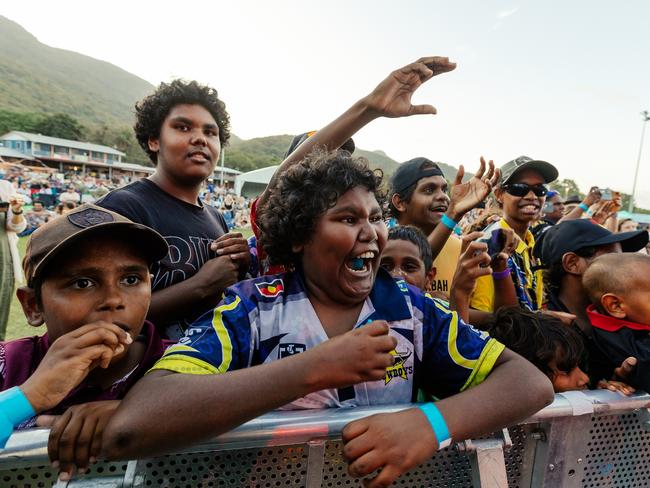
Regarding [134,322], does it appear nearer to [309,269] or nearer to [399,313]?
[309,269]

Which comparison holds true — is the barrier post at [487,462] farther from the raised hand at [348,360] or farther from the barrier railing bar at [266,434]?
the raised hand at [348,360]

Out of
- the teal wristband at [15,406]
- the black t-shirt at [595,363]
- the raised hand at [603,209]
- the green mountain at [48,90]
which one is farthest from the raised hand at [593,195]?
the green mountain at [48,90]

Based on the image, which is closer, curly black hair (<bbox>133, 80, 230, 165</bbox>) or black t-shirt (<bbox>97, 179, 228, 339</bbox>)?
black t-shirt (<bbox>97, 179, 228, 339</bbox>)

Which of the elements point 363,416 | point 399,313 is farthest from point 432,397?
point 363,416

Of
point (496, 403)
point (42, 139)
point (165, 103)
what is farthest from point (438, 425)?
point (42, 139)

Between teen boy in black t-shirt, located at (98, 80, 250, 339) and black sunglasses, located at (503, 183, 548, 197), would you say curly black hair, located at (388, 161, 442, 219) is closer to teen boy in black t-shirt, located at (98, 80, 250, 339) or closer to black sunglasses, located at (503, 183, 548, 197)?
black sunglasses, located at (503, 183, 548, 197)

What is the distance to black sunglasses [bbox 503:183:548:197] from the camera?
343cm

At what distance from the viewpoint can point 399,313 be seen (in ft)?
4.94

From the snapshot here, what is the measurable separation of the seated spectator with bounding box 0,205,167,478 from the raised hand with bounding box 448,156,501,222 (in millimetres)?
2116

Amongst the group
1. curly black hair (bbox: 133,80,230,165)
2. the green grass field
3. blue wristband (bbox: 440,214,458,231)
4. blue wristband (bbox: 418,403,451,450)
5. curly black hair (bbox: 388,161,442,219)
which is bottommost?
the green grass field

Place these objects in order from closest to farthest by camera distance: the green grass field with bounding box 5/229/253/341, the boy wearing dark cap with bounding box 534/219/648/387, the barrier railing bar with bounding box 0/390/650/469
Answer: the barrier railing bar with bounding box 0/390/650/469, the boy wearing dark cap with bounding box 534/219/648/387, the green grass field with bounding box 5/229/253/341

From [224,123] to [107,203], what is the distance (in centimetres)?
112

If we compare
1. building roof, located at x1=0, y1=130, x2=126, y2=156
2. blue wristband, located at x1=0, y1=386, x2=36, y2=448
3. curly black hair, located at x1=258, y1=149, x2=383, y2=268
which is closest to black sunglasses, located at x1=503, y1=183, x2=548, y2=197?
curly black hair, located at x1=258, y1=149, x2=383, y2=268

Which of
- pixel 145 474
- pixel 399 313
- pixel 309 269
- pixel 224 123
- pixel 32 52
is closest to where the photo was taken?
pixel 145 474
